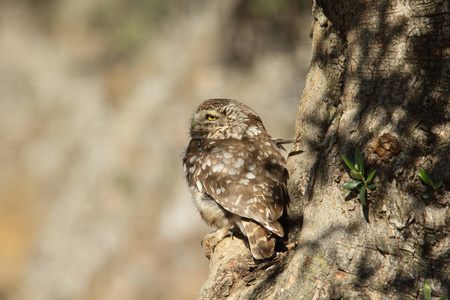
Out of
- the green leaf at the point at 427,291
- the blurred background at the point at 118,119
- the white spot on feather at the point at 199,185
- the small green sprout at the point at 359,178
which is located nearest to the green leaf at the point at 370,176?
the small green sprout at the point at 359,178

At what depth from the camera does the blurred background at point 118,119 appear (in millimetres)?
9141

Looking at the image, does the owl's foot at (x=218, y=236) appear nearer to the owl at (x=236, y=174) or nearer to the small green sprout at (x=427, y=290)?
the owl at (x=236, y=174)

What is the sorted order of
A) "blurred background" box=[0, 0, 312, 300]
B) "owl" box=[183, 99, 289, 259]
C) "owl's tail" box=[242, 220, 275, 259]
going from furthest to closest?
"blurred background" box=[0, 0, 312, 300]
"owl" box=[183, 99, 289, 259]
"owl's tail" box=[242, 220, 275, 259]

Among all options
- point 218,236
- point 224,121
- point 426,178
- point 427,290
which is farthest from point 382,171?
point 224,121

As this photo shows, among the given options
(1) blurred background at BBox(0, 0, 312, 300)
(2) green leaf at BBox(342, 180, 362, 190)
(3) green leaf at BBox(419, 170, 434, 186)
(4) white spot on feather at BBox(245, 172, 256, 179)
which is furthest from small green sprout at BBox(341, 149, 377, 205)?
(1) blurred background at BBox(0, 0, 312, 300)

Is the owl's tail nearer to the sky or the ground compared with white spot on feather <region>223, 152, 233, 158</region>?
nearer to the ground

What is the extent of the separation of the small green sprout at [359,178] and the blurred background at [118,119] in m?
6.19

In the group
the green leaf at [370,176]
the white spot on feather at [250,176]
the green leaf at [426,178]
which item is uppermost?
the white spot on feather at [250,176]

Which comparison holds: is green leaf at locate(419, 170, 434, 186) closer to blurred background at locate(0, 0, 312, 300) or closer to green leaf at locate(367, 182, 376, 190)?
green leaf at locate(367, 182, 376, 190)

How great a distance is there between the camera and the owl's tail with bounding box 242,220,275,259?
294cm

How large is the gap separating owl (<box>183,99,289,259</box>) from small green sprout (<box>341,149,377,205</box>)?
777mm

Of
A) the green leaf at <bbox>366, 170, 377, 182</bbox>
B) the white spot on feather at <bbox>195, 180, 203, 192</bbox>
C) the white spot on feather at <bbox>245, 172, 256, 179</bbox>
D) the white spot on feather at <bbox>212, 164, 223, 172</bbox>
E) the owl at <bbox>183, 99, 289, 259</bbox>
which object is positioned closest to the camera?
the green leaf at <bbox>366, 170, 377, 182</bbox>

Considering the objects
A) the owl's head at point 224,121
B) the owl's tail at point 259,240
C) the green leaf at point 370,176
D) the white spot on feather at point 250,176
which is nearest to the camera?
the green leaf at point 370,176

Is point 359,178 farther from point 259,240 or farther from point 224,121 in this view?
point 224,121
